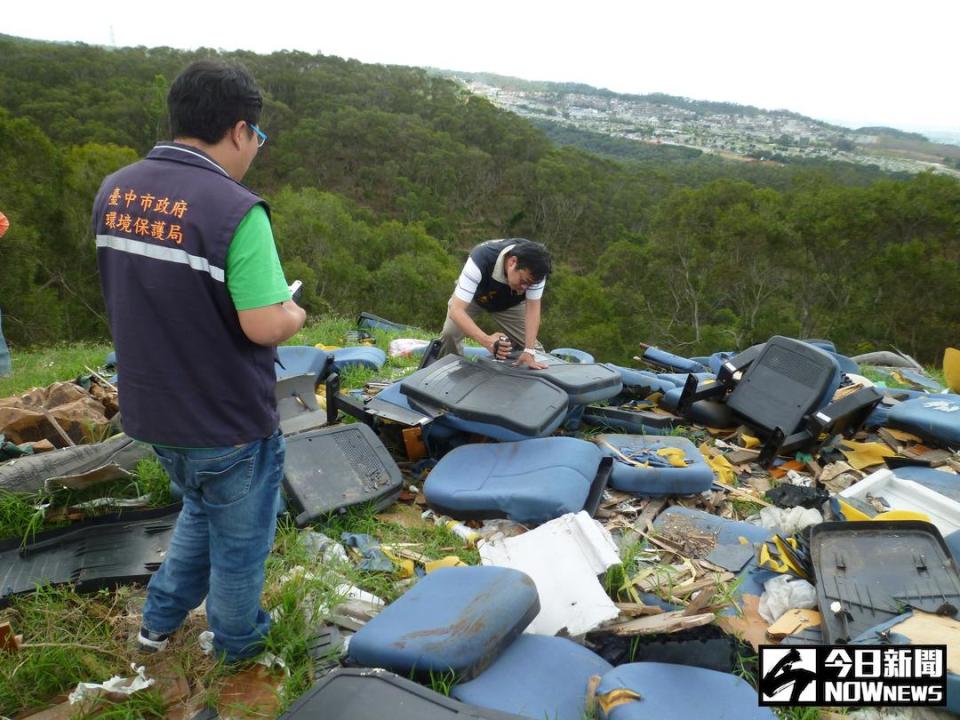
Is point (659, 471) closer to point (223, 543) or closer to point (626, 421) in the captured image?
point (626, 421)

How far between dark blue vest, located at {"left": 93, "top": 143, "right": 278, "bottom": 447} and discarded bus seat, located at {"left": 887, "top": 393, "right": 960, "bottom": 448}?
3.90m

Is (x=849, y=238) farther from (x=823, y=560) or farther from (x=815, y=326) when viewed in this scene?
(x=823, y=560)

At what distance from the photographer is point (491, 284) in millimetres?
4258

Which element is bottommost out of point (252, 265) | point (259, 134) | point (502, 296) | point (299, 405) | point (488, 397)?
point (299, 405)

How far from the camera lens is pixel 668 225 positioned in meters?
18.9

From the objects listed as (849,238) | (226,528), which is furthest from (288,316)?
(849,238)

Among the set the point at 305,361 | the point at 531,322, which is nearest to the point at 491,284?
the point at 531,322

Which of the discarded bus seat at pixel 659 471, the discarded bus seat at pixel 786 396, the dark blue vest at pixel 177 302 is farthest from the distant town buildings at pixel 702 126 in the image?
the dark blue vest at pixel 177 302

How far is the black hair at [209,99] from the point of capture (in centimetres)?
150

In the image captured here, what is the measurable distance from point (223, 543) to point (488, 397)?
5.99ft

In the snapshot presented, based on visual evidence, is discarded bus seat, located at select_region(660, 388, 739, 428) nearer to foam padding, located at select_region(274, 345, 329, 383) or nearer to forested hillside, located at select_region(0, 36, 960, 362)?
foam padding, located at select_region(274, 345, 329, 383)

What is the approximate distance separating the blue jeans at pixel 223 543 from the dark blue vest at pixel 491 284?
247cm

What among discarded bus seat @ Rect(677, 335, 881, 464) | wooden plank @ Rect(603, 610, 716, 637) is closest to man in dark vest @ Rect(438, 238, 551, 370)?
discarded bus seat @ Rect(677, 335, 881, 464)

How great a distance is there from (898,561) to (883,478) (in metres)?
0.98
